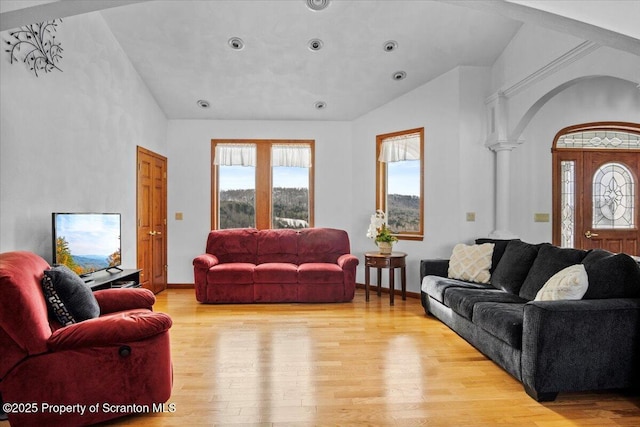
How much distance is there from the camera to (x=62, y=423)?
214 cm

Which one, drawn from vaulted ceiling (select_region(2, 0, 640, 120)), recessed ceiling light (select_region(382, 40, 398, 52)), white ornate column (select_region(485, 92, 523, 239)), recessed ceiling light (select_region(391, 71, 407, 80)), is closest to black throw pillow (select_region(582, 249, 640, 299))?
white ornate column (select_region(485, 92, 523, 239))

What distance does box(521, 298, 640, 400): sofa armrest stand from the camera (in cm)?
254

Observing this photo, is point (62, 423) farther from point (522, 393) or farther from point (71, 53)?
point (71, 53)

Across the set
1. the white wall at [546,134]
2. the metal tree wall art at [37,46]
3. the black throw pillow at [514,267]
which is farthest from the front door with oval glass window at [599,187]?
the metal tree wall art at [37,46]

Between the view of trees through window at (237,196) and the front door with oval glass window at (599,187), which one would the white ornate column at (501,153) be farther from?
the view of trees through window at (237,196)

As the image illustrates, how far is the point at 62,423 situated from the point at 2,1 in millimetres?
2276

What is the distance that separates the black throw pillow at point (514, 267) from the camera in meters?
3.87

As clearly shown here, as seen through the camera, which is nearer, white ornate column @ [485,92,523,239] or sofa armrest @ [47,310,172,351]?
sofa armrest @ [47,310,172,351]

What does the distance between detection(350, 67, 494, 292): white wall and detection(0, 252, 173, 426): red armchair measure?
12.8ft

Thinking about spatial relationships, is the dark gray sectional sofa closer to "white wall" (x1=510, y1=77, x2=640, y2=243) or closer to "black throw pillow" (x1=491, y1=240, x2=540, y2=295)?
"black throw pillow" (x1=491, y1=240, x2=540, y2=295)

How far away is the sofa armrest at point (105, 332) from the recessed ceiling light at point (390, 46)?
159 inches

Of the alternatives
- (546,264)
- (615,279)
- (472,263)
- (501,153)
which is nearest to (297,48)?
(501,153)

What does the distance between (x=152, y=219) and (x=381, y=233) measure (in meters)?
3.31

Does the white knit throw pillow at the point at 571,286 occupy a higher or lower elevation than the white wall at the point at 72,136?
lower
